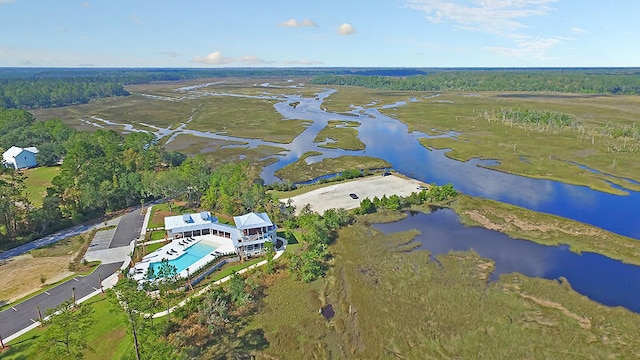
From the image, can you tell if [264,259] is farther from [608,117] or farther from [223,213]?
[608,117]

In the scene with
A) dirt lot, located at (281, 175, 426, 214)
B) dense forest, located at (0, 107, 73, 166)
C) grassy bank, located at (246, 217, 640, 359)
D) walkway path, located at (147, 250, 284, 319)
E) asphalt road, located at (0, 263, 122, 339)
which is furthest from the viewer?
dense forest, located at (0, 107, 73, 166)

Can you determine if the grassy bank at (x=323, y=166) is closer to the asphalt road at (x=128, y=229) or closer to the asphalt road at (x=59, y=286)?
the asphalt road at (x=128, y=229)

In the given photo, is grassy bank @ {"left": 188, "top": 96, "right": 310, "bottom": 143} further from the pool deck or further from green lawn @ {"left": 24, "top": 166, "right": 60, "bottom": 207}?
the pool deck

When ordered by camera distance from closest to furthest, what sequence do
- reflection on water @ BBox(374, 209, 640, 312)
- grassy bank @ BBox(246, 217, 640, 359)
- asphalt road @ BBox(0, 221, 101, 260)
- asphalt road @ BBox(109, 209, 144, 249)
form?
grassy bank @ BBox(246, 217, 640, 359), reflection on water @ BBox(374, 209, 640, 312), asphalt road @ BBox(0, 221, 101, 260), asphalt road @ BBox(109, 209, 144, 249)

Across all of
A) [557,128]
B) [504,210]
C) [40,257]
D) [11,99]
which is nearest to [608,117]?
[557,128]

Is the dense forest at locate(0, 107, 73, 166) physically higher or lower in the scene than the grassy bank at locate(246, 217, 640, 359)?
higher

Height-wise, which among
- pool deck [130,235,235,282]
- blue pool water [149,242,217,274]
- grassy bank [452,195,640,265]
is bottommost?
blue pool water [149,242,217,274]

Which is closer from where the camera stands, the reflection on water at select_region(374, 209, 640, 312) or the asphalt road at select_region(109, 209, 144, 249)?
the reflection on water at select_region(374, 209, 640, 312)

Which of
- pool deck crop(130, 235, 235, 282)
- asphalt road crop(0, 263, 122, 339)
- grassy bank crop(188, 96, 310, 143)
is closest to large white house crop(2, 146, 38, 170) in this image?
grassy bank crop(188, 96, 310, 143)
